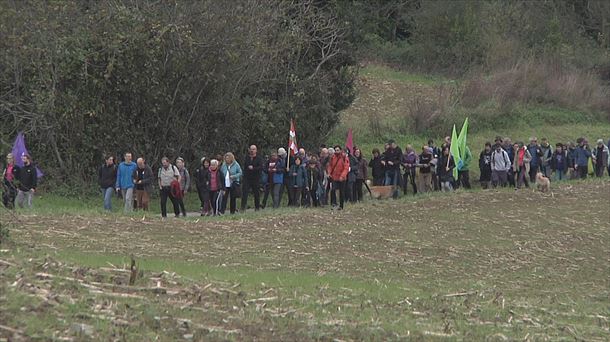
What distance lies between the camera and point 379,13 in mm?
64625

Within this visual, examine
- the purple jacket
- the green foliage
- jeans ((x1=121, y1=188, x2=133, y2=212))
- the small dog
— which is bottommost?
jeans ((x1=121, y1=188, x2=133, y2=212))

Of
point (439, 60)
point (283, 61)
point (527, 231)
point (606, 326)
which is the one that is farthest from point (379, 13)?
point (606, 326)

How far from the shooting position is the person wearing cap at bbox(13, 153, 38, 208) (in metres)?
26.0

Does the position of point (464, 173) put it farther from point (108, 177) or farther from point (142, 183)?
point (108, 177)

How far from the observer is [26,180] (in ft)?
86.1

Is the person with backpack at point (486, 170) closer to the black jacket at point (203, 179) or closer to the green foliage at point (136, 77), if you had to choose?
the green foliage at point (136, 77)

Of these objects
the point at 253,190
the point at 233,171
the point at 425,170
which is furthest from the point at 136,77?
A: the point at 425,170

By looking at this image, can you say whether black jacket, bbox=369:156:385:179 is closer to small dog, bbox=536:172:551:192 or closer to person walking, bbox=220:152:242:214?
small dog, bbox=536:172:551:192

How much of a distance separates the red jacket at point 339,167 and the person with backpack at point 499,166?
23.4 ft

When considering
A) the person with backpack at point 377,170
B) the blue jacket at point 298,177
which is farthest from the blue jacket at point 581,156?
the blue jacket at point 298,177

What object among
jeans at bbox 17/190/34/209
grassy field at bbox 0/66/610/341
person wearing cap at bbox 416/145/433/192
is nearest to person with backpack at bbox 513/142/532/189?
grassy field at bbox 0/66/610/341

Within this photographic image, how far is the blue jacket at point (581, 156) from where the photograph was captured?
38.9m

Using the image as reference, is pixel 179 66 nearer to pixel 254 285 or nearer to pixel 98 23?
pixel 98 23

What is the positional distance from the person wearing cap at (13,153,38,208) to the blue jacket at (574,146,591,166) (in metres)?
20.4
